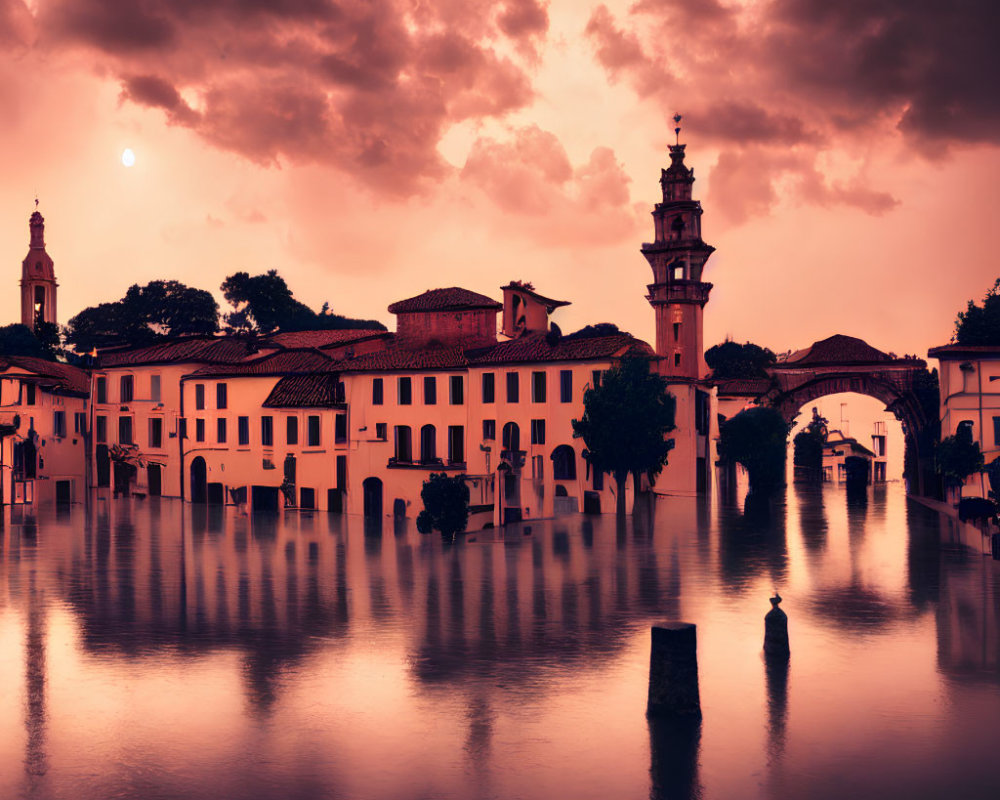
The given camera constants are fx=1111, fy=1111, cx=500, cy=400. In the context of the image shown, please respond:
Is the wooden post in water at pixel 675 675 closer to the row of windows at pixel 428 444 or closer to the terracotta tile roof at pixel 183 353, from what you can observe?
the row of windows at pixel 428 444

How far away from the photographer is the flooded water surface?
16750mm

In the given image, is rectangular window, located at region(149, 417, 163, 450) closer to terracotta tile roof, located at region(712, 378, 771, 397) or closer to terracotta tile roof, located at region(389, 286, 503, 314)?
terracotta tile roof, located at region(389, 286, 503, 314)

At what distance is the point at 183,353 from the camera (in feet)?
245

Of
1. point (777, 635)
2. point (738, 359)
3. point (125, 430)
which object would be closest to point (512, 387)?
point (125, 430)

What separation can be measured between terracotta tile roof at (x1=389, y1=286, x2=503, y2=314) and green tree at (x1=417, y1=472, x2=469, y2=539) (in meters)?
21.3

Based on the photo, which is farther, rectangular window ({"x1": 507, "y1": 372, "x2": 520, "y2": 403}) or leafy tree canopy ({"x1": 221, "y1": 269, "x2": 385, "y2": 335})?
leafy tree canopy ({"x1": 221, "y1": 269, "x2": 385, "y2": 335})

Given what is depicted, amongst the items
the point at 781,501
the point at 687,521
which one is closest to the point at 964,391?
the point at 781,501

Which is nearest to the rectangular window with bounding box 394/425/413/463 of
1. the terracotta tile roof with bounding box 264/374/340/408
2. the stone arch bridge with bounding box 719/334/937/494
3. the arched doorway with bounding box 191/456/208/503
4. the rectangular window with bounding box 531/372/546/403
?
the terracotta tile roof with bounding box 264/374/340/408

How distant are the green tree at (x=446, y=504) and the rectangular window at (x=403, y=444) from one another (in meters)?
15.0

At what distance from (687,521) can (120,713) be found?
3929 cm

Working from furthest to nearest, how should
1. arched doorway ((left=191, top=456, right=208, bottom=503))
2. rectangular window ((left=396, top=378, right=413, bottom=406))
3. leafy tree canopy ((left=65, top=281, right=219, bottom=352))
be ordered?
leafy tree canopy ((left=65, top=281, right=219, bottom=352)) < arched doorway ((left=191, top=456, right=208, bottom=503)) < rectangular window ((left=396, top=378, right=413, bottom=406))

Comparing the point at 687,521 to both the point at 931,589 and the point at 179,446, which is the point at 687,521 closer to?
the point at 931,589

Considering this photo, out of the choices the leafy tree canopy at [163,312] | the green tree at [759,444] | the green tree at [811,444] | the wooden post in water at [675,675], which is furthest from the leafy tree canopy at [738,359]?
the wooden post in water at [675,675]

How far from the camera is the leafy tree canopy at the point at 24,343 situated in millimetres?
101375
